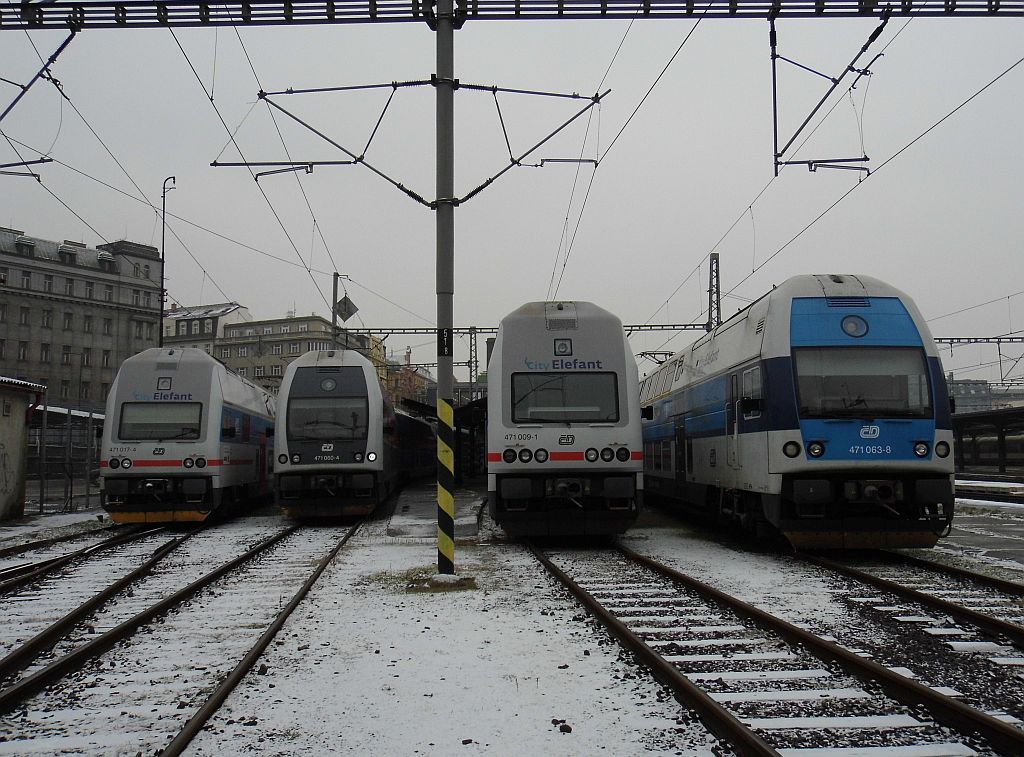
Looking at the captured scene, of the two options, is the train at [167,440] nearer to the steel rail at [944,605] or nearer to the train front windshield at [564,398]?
the train front windshield at [564,398]

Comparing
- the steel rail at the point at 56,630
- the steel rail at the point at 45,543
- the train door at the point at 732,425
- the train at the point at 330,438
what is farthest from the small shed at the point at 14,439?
the train door at the point at 732,425

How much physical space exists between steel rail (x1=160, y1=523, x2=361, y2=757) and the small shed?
12.8m

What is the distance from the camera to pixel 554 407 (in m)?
11.7

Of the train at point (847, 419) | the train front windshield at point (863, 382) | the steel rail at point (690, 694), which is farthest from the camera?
the train front windshield at point (863, 382)

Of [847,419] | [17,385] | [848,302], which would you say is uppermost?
[848,302]

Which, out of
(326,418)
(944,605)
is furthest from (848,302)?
(326,418)

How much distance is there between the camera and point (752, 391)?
35.8 feet

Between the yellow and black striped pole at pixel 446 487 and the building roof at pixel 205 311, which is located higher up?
the building roof at pixel 205 311

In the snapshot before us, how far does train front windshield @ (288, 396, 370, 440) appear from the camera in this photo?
1595 cm

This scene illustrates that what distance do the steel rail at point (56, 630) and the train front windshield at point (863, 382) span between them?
316 inches

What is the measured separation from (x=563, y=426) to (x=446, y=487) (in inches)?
105

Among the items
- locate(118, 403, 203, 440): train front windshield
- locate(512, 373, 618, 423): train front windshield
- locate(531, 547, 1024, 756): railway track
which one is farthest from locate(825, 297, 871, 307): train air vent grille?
locate(118, 403, 203, 440): train front windshield

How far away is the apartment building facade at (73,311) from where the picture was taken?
2530 inches

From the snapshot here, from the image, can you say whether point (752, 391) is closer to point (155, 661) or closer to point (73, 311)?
point (155, 661)
